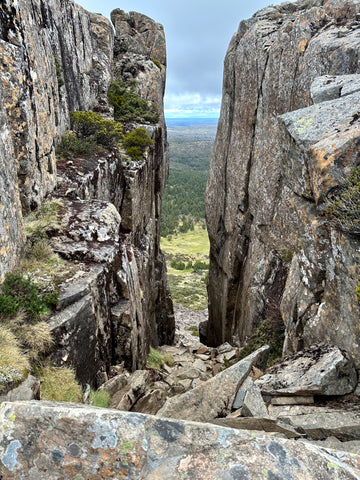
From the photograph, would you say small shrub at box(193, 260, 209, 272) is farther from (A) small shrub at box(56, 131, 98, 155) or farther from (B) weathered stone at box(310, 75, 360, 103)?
(B) weathered stone at box(310, 75, 360, 103)

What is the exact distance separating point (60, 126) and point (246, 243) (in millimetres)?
16367

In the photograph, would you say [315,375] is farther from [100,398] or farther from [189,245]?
[189,245]

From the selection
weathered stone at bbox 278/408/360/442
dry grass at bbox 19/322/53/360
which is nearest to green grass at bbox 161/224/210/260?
dry grass at bbox 19/322/53/360

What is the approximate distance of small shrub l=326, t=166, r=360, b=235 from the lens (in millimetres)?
7605

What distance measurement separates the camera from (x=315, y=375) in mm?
7996

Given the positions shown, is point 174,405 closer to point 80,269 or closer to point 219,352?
point 80,269

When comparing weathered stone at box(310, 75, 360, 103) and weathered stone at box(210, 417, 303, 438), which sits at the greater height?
weathered stone at box(310, 75, 360, 103)

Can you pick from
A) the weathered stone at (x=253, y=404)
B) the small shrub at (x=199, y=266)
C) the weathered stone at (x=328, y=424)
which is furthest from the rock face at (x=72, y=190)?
the small shrub at (x=199, y=266)

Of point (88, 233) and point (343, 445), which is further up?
point (88, 233)

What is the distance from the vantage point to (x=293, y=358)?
9781mm

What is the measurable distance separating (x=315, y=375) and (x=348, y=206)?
14.0 feet

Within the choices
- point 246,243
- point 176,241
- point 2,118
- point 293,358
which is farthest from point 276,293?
point 176,241

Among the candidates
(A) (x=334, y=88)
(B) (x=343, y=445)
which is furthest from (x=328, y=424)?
(A) (x=334, y=88)

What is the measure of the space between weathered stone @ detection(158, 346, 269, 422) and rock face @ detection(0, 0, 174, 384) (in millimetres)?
3813
